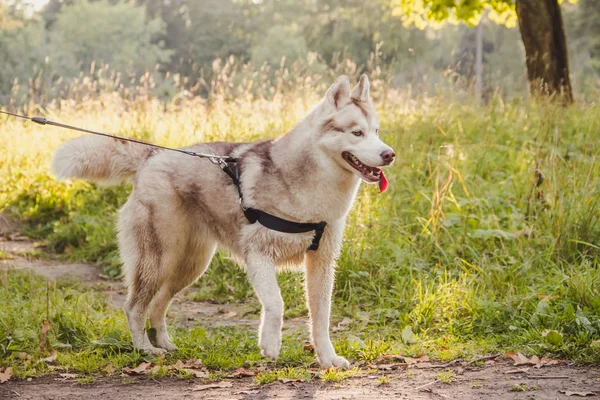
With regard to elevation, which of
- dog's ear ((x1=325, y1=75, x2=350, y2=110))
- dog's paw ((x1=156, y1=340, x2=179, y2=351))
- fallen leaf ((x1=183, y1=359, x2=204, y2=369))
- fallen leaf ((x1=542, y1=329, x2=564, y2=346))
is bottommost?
dog's paw ((x1=156, y1=340, x2=179, y2=351))

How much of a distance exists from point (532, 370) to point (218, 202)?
226cm

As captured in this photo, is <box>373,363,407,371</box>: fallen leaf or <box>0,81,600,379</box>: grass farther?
<box>0,81,600,379</box>: grass

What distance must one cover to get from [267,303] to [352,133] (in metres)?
1.15

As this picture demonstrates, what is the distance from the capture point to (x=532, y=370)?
13.5 ft

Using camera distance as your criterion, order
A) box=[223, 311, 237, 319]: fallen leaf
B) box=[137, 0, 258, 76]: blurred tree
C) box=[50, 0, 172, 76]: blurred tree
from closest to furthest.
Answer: box=[223, 311, 237, 319]: fallen leaf → box=[50, 0, 172, 76]: blurred tree → box=[137, 0, 258, 76]: blurred tree

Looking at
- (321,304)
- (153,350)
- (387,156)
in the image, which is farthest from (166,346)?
(387,156)

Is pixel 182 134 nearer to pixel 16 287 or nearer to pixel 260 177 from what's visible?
pixel 16 287

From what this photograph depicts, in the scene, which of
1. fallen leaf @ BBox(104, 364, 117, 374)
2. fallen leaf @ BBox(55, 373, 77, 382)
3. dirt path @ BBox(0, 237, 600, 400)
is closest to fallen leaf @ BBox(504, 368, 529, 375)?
dirt path @ BBox(0, 237, 600, 400)

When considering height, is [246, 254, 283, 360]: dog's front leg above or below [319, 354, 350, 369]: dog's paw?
above

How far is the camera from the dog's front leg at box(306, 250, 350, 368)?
4395mm

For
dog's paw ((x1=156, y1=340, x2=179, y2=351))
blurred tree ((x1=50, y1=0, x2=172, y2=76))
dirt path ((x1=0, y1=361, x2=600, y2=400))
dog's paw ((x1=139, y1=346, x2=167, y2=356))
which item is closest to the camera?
dirt path ((x1=0, y1=361, x2=600, y2=400))

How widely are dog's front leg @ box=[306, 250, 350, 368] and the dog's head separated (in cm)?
69

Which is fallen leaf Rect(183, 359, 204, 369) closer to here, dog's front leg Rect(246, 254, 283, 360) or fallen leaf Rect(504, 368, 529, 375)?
dog's front leg Rect(246, 254, 283, 360)

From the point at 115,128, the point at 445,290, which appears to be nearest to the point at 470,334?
the point at 445,290
